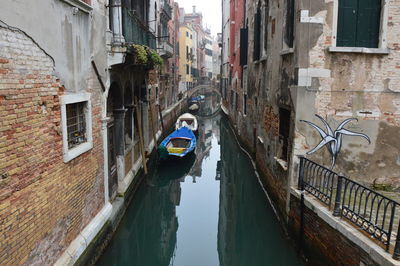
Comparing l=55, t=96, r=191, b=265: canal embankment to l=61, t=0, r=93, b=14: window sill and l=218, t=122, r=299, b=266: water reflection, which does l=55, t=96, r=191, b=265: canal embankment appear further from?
l=61, t=0, r=93, b=14: window sill

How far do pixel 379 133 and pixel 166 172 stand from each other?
7.12m

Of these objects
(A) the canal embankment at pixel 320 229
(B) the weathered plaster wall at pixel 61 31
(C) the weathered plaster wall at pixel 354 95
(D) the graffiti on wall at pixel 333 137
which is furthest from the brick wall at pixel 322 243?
(B) the weathered plaster wall at pixel 61 31

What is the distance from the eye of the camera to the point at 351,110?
18.3ft

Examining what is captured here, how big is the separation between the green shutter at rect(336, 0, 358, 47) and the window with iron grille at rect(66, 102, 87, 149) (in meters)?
4.34

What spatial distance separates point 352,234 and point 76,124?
400cm

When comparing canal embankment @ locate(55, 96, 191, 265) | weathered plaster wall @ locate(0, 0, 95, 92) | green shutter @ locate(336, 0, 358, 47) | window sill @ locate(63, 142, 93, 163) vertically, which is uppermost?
green shutter @ locate(336, 0, 358, 47)

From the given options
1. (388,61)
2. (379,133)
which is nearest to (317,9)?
(388,61)

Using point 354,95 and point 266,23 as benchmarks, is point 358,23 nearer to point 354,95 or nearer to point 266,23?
point 354,95

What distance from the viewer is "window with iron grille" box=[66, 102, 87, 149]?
4631mm

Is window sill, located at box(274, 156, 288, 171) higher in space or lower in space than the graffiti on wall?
lower

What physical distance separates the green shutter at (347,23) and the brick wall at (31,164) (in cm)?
447

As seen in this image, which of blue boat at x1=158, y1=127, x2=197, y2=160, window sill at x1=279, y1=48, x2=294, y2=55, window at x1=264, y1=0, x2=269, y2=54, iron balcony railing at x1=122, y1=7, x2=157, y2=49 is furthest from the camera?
blue boat at x1=158, y1=127, x2=197, y2=160

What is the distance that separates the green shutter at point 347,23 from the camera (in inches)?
212

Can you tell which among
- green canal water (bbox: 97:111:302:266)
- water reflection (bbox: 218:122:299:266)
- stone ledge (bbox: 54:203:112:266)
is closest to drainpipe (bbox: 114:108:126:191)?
green canal water (bbox: 97:111:302:266)
